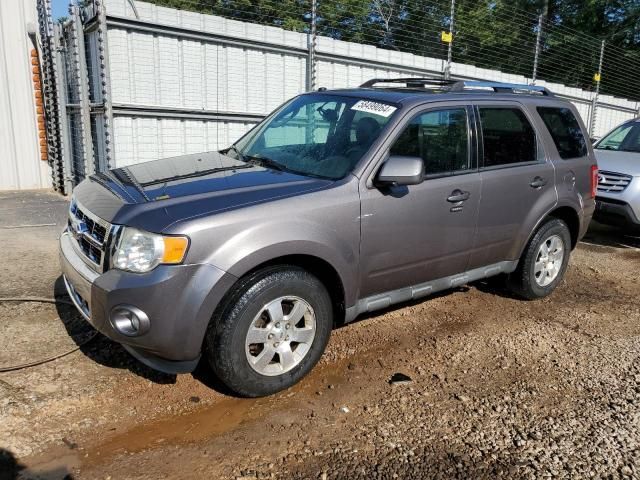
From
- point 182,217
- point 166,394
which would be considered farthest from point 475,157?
point 166,394

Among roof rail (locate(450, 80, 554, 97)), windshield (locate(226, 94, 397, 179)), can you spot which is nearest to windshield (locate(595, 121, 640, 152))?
roof rail (locate(450, 80, 554, 97))

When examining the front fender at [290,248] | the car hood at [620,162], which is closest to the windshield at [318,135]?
the front fender at [290,248]

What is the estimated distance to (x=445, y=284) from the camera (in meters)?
4.16

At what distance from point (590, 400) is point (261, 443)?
2.06m

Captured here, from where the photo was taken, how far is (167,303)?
9.12 feet

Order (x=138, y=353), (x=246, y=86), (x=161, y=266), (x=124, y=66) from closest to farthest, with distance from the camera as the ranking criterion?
(x=161, y=266)
(x=138, y=353)
(x=124, y=66)
(x=246, y=86)

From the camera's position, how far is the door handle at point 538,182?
4547 millimetres

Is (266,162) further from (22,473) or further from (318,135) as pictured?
(22,473)

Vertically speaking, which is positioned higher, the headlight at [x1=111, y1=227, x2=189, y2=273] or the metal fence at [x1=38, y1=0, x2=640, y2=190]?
the metal fence at [x1=38, y1=0, x2=640, y2=190]

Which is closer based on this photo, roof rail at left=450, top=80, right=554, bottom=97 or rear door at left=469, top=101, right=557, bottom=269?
rear door at left=469, top=101, right=557, bottom=269

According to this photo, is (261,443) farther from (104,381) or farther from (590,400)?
(590,400)

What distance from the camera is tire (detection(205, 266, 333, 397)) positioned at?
9.78ft

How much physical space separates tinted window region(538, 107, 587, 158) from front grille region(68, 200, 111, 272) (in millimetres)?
3801

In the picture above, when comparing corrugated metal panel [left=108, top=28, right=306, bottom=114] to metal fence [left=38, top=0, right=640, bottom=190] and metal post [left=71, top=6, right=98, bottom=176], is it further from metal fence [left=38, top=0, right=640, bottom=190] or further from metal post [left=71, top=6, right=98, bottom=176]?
metal post [left=71, top=6, right=98, bottom=176]
